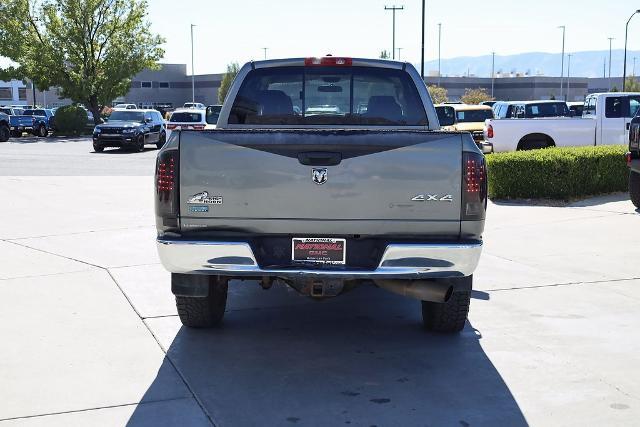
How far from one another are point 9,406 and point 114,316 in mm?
1932

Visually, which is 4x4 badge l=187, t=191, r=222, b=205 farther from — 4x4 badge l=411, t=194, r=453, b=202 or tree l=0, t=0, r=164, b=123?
tree l=0, t=0, r=164, b=123

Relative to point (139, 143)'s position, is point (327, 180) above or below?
above

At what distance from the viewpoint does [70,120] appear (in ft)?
139

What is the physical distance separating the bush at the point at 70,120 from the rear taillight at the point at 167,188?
130 ft

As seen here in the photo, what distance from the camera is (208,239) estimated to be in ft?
16.5

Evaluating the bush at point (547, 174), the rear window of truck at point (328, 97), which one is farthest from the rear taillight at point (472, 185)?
the bush at point (547, 174)

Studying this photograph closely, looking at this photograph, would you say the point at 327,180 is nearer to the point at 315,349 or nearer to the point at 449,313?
the point at 315,349

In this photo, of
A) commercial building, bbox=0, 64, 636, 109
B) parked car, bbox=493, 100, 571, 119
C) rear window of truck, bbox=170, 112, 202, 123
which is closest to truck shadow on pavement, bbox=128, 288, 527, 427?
parked car, bbox=493, 100, 571, 119

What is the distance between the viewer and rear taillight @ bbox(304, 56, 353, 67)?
6457mm

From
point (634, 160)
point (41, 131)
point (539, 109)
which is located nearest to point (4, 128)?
point (41, 131)

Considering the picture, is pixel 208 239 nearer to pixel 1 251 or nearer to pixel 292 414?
pixel 292 414

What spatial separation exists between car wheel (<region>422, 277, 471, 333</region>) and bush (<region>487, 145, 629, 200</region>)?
8.14m

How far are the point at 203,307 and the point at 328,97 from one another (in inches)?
88.3

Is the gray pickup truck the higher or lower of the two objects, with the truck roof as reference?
lower
